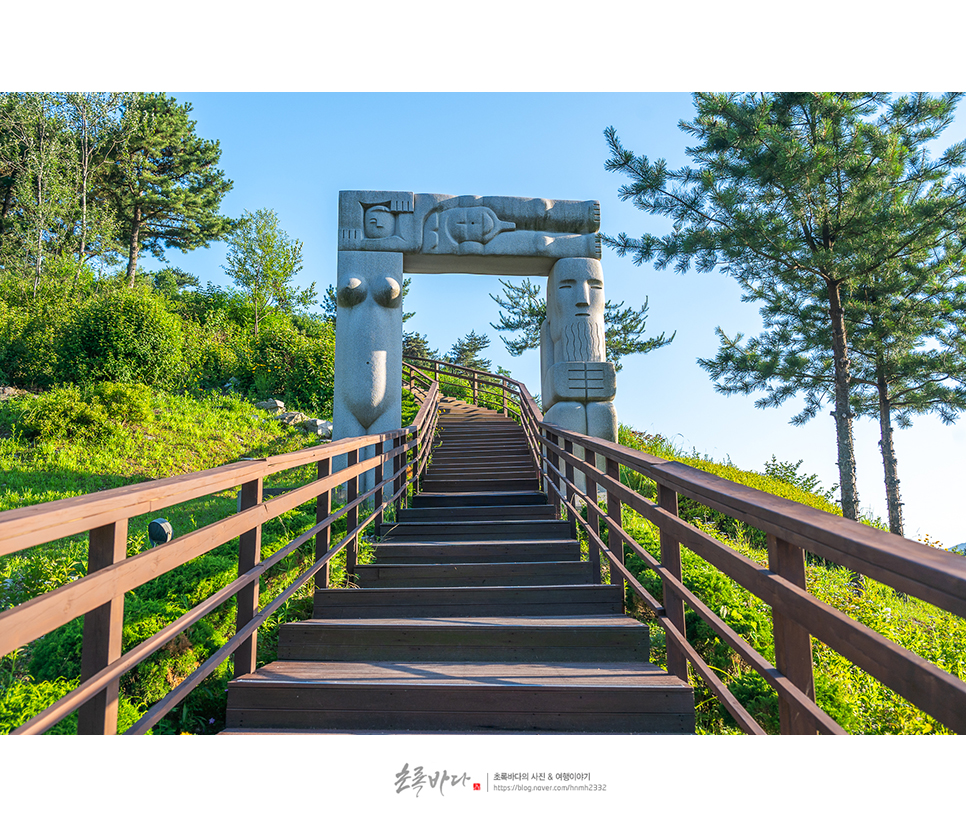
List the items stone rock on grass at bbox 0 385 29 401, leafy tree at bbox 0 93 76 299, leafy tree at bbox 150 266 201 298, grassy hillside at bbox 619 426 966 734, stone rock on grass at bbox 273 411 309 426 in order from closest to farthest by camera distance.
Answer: grassy hillside at bbox 619 426 966 734 < stone rock on grass at bbox 0 385 29 401 < stone rock on grass at bbox 273 411 309 426 < leafy tree at bbox 0 93 76 299 < leafy tree at bbox 150 266 201 298

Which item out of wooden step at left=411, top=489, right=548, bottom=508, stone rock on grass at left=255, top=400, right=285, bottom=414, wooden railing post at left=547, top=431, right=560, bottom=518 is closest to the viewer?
wooden railing post at left=547, top=431, right=560, bottom=518

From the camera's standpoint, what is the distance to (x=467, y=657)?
291 cm

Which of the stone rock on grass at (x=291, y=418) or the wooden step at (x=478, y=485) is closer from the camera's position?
the wooden step at (x=478, y=485)

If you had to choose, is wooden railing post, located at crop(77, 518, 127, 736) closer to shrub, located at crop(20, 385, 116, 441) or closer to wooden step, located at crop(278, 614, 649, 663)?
wooden step, located at crop(278, 614, 649, 663)

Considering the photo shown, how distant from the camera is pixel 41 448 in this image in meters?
8.12

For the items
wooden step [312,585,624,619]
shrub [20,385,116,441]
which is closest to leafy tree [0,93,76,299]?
shrub [20,385,116,441]

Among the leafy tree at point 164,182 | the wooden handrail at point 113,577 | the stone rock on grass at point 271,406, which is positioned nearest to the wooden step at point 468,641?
the wooden handrail at point 113,577

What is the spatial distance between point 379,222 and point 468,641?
577cm

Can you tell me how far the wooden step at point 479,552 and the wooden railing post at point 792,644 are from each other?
8.24 ft

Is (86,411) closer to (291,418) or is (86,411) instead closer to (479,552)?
(291,418)

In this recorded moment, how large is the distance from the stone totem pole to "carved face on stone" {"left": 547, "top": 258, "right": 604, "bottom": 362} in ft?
0.04

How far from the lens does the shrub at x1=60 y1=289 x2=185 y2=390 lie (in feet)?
35.0

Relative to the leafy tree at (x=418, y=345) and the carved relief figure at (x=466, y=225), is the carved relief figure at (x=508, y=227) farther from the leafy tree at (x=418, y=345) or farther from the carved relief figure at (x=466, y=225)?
the leafy tree at (x=418, y=345)

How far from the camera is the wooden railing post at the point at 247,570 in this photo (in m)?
2.53
